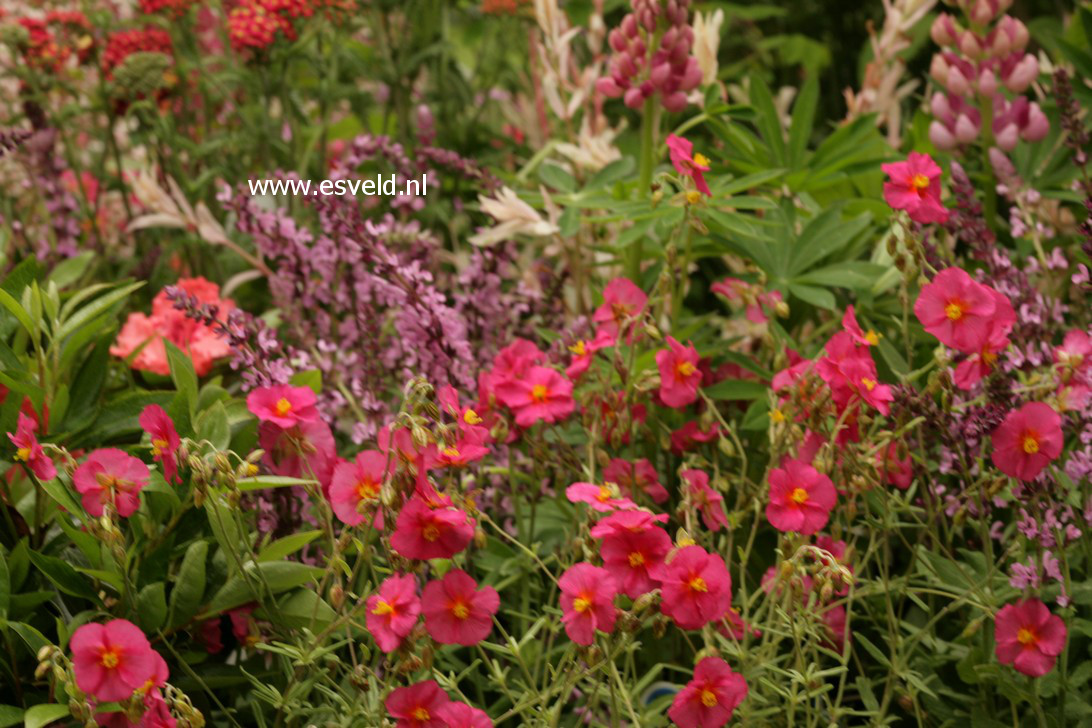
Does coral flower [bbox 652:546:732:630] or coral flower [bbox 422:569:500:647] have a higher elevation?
coral flower [bbox 652:546:732:630]

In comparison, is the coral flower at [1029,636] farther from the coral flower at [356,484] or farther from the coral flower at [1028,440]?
the coral flower at [356,484]

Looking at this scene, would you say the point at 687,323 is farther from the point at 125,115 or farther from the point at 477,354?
the point at 125,115

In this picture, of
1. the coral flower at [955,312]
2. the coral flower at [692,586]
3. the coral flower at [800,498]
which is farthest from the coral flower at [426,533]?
the coral flower at [955,312]

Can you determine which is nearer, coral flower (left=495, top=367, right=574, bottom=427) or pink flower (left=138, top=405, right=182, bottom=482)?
pink flower (left=138, top=405, right=182, bottom=482)

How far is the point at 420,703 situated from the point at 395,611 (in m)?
0.07

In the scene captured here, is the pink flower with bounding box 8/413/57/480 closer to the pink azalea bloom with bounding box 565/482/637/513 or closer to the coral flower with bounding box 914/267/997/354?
the pink azalea bloom with bounding box 565/482/637/513

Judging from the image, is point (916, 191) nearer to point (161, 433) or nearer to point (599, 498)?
point (599, 498)

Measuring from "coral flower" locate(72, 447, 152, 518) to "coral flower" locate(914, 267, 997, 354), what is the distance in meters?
0.60

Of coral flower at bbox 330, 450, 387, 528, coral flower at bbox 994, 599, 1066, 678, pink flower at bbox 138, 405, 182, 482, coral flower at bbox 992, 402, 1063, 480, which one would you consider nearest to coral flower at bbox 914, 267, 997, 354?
coral flower at bbox 992, 402, 1063, 480

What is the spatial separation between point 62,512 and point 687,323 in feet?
2.64

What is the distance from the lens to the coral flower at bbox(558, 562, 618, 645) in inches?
30.8

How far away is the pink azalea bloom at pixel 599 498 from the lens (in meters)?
0.81

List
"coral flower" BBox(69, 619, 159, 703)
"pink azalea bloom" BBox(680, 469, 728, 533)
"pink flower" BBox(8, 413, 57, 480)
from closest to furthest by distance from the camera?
"coral flower" BBox(69, 619, 159, 703) → "pink flower" BBox(8, 413, 57, 480) → "pink azalea bloom" BBox(680, 469, 728, 533)

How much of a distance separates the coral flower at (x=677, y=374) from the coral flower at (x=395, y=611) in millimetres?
337
